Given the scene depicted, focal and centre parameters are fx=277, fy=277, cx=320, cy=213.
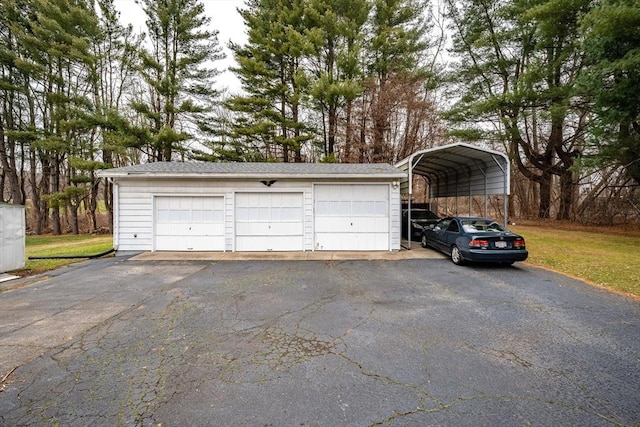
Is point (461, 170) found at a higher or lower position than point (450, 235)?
higher

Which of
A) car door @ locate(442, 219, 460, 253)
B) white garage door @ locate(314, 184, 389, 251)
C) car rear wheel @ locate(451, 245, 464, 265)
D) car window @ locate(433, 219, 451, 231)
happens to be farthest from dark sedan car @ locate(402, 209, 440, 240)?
car rear wheel @ locate(451, 245, 464, 265)

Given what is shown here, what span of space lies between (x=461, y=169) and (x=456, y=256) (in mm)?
7083

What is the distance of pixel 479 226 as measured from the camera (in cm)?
753

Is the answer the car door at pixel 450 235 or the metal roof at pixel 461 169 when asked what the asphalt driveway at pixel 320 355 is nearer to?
the car door at pixel 450 235

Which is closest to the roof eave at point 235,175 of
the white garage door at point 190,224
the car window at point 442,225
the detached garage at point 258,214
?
the detached garage at point 258,214

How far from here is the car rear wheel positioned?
7.48 metres

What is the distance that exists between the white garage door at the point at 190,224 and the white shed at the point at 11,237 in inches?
127

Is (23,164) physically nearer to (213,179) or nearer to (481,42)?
(213,179)

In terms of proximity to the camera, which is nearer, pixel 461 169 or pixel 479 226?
pixel 479 226

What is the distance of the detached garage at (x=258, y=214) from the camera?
31.3ft

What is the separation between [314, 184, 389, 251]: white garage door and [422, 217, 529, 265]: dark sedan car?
221 cm

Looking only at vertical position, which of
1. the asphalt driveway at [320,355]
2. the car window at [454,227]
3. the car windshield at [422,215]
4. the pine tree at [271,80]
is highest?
the pine tree at [271,80]

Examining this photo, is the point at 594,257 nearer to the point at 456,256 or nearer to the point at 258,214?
the point at 456,256

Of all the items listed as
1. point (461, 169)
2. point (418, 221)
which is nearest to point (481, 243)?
point (418, 221)
